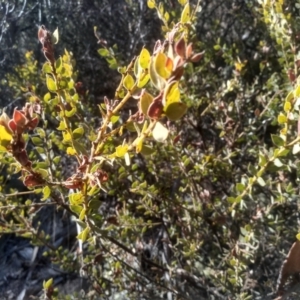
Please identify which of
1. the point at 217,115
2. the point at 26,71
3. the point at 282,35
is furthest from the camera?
the point at 26,71

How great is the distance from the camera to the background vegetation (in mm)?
1123

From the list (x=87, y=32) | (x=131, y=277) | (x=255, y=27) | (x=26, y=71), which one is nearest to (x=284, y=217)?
(x=131, y=277)

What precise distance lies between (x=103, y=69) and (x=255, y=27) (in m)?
0.83

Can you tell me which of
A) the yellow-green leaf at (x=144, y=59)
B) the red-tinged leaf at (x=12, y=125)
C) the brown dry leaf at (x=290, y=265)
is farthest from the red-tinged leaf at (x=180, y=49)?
the brown dry leaf at (x=290, y=265)

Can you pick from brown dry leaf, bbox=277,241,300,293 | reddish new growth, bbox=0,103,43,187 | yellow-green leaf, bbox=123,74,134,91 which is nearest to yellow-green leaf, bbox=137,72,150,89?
yellow-green leaf, bbox=123,74,134,91

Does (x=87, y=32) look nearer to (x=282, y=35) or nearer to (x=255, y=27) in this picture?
(x=255, y=27)

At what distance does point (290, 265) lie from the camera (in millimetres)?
1326

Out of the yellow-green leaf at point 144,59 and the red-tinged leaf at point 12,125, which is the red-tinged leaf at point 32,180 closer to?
the red-tinged leaf at point 12,125

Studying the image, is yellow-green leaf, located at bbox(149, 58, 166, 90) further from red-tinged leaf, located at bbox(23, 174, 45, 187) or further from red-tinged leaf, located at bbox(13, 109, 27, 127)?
red-tinged leaf, located at bbox(23, 174, 45, 187)

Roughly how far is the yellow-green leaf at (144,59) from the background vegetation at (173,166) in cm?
7

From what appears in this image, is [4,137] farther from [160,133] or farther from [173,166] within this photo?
[173,166]

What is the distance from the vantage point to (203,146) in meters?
1.84

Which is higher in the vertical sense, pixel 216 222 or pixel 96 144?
pixel 216 222

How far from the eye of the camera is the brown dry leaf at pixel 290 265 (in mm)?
1283
